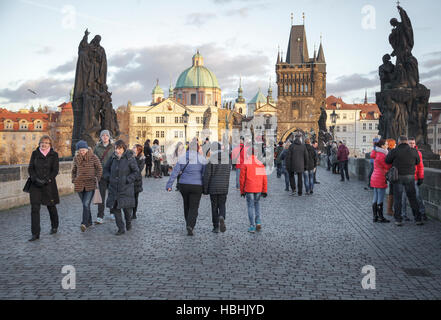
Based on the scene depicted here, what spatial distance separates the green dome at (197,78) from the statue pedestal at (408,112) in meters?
106

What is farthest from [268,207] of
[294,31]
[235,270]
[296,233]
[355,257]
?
[294,31]

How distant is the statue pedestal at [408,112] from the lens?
16.1 meters

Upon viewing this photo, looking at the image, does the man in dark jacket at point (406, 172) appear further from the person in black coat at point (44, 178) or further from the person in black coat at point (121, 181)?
the person in black coat at point (44, 178)

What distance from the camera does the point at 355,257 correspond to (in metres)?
7.00

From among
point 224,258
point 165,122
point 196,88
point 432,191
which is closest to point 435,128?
point 165,122

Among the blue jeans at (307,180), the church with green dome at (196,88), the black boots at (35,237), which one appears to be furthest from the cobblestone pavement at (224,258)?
the church with green dome at (196,88)

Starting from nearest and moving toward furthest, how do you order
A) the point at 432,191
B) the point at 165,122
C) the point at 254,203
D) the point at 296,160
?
1. the point at 254,203
2. the point at 432,191
3. the point at 296,160
4. the point at 165,122

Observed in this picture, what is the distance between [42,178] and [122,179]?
4.25 feet

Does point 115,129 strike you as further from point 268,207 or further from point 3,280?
point 3,280

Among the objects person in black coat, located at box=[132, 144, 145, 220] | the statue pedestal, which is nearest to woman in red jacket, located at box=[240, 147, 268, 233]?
person in black coat, located at box=[132, 144, 145, 220]

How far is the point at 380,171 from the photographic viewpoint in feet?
34.3

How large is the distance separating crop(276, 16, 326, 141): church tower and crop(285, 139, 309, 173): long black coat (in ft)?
272

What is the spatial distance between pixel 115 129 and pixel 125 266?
11.6 m

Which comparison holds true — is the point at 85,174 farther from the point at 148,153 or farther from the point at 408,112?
the point at 148,153
